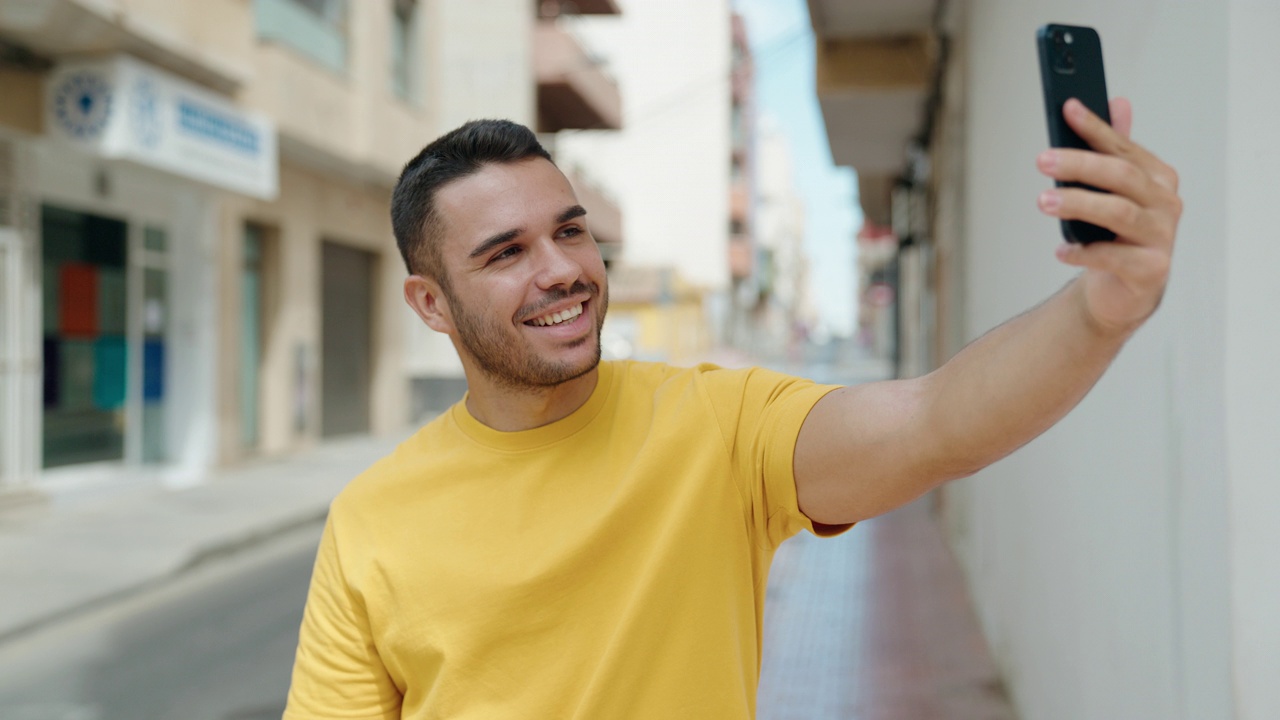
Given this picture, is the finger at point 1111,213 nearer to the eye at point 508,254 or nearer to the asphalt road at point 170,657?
the eye at point 508,254

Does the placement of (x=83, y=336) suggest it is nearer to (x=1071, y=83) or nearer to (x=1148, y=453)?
(x=1148, y=453)

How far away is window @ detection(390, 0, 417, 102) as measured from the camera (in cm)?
1783

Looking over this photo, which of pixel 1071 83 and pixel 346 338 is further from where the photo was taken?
pixel 346 338

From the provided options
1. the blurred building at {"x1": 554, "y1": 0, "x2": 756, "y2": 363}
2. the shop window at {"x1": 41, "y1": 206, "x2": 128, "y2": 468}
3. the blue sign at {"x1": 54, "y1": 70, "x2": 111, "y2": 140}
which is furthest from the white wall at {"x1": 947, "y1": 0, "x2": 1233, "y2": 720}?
the blurred building at {"x1": 554, "y1": 0, "x2": 756, "y2": 363}

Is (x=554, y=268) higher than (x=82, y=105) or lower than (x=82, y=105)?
lower

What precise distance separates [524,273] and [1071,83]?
3.16 feet

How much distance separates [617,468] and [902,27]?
8.23 meters

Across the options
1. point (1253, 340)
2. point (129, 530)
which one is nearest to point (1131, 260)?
point (1253, 340)

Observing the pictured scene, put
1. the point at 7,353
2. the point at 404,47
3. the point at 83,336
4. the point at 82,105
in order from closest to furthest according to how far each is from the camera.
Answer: the point at 7,353 < the point at 82,105 < the point at 83,336 < the point at 404,47

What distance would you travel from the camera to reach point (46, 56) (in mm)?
10125

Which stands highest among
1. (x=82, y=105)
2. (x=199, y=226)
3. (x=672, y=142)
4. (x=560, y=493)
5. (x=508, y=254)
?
(x=672, y=142)

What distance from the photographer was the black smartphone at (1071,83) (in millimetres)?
1059

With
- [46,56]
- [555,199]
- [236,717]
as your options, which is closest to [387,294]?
[46,56]

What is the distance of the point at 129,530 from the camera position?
9.33m
